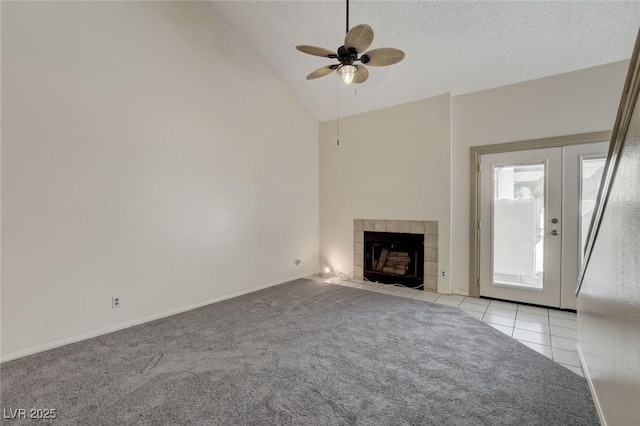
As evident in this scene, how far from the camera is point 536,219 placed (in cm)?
370

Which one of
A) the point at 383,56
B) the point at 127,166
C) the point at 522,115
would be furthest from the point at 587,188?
the point at 127,166

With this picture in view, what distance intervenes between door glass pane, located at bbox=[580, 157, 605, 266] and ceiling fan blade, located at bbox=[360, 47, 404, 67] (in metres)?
2.67

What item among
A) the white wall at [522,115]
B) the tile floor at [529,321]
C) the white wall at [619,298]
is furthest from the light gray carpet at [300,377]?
the white wall at [522,115]

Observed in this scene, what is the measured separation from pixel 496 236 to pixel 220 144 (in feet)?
13.1

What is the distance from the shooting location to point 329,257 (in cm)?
554

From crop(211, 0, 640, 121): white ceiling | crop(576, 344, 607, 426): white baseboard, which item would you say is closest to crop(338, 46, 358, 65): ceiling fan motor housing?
crop(211, 0, 640, 121): white ceiling

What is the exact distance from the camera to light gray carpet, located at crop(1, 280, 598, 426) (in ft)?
5.68

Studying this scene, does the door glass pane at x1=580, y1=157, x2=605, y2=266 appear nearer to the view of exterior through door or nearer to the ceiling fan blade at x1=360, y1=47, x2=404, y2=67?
the view of exterior through door

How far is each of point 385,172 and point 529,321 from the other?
2.78 metres

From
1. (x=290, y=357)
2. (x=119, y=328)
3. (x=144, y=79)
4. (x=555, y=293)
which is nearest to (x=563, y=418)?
(x=290, y=357)

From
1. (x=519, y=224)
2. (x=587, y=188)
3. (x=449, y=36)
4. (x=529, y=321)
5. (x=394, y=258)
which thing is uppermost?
(x=449, y=36)

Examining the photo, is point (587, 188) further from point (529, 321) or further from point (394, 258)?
point (394, 258)

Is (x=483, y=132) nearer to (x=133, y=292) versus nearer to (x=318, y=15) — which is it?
(x=318, y=15)

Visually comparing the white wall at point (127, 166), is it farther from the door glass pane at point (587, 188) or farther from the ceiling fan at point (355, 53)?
the door glass pane at point (587, 188)
